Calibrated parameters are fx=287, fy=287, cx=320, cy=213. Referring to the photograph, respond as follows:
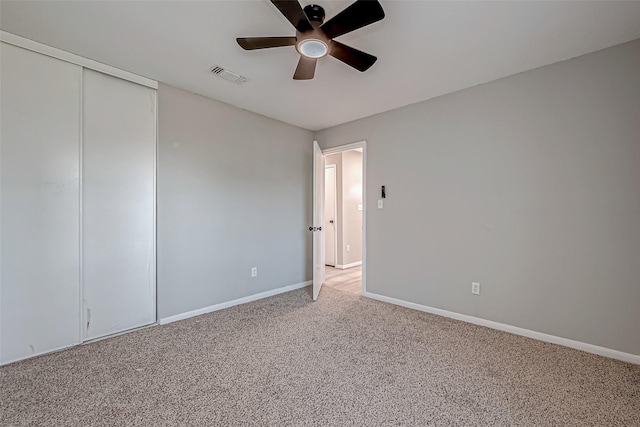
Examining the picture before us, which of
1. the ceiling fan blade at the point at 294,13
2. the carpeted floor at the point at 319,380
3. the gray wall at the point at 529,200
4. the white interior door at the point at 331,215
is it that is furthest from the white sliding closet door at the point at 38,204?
the white interior door at the point at 331,215

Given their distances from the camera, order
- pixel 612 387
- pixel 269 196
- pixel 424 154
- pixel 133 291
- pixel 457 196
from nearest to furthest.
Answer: pixel 612 387 < pixel 133 291 < pixel 457 196 < pixel 424 154 < pixel 269 196

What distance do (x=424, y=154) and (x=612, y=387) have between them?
2.39m

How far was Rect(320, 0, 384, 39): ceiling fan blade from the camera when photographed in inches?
56.6

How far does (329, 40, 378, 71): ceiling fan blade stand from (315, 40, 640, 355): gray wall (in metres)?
1.51

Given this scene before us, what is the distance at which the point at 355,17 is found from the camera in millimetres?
1550

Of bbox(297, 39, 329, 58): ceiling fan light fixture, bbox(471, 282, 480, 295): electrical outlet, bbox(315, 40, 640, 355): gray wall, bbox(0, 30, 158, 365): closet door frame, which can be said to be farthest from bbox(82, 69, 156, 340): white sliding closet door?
bbox(471, 282, 480, 295): electrical outlet

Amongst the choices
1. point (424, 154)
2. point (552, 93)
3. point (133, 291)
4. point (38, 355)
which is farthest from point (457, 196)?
point (38, 355)

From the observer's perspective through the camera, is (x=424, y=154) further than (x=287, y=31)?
Yes

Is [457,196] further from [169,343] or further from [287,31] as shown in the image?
[169,343]

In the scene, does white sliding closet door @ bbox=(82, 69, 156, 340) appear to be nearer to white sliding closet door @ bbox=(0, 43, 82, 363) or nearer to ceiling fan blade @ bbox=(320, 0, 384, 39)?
white sliding closet door @ bbox=(0, 43, 82, 363)

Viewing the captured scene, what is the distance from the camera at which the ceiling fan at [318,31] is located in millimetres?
1494

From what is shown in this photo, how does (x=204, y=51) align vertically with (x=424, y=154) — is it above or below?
above

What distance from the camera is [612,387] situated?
1.83m

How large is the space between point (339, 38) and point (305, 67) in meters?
0.34
